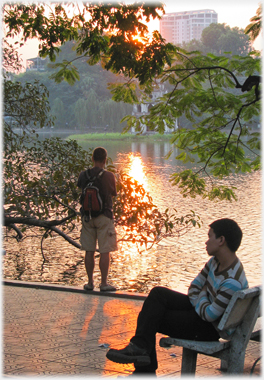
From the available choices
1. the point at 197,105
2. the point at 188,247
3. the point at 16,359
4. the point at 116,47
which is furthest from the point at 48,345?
the point at 188,247

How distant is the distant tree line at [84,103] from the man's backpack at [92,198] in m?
71.7

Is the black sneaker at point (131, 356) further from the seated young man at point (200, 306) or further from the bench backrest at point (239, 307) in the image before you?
the bench backrest at point (239, 307)

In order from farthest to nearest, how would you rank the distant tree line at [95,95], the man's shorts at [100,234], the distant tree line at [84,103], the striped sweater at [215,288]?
1. the distant tree line at [84,103]
2. the distant tree line at [95,95]
3. the man's shorts at [100,234]
4. the striped sweater at [215,288]

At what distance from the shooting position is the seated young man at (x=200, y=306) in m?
3.04

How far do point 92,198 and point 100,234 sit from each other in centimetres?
41

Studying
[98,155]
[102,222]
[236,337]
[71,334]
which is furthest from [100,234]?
[236,337]

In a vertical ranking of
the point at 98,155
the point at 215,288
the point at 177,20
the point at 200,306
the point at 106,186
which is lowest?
the point at 200,306

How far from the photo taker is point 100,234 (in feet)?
18.7

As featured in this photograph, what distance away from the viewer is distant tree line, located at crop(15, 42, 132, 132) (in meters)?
79.9

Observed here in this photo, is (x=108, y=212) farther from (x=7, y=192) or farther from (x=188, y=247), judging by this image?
(x=188, y=247)

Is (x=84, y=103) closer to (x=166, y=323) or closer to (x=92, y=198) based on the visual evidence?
(x=92, y=198)

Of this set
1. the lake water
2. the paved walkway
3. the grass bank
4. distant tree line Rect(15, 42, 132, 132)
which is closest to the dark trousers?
the paved walkway

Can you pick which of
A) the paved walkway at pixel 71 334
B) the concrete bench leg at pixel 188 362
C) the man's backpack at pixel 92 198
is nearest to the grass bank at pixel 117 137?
the man's backpack at pixel 92 198

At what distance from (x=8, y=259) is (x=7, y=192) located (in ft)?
13.9
